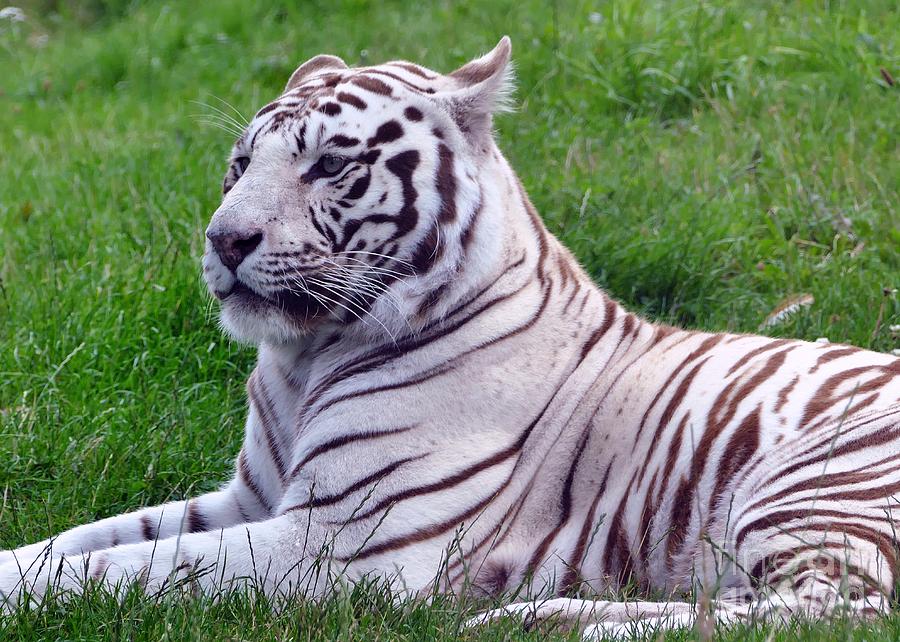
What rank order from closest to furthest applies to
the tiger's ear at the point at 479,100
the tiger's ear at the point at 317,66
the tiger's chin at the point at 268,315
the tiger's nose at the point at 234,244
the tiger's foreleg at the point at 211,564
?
the tiger's foreleg at the point at 211,564
the tiger's nose at the point at 234,244
the tiger's chin at the point at 268,315
the tiger's ear at the point at 479,100
the tiger's ear at the point at 317,66

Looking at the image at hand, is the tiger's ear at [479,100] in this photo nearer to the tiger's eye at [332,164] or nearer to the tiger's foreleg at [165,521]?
the tiger's eye at [332,164]

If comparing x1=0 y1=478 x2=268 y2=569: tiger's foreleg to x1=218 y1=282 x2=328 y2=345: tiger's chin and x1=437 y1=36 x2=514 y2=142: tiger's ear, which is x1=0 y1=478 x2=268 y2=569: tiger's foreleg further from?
x1=437 y1=36 x2=514 y2=142: tiger's ear

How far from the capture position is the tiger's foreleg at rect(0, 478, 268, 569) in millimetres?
3803

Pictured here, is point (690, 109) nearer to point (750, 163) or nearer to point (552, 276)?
point (750, 163)

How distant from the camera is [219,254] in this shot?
3607 millimetres

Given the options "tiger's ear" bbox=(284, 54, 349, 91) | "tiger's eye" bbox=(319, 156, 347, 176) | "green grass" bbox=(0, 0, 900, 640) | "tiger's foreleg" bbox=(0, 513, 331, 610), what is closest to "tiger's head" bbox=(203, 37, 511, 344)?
"tiger's eye" bbox=(319, 156, 347, 176)

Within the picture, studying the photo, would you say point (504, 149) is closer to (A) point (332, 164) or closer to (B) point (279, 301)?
(A) point (332, 164)

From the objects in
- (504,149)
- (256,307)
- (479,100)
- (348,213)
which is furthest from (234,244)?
(504,149)

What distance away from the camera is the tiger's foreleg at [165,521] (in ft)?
12.5

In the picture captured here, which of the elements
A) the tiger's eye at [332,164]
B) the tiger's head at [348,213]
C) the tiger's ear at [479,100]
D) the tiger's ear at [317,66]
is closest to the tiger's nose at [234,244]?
the tiger's head at [348,213]

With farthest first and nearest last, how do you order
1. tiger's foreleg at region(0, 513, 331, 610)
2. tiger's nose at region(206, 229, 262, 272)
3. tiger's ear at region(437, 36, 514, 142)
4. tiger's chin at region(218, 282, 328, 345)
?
1. tiger's ear at region(437, 36, 514, 142)
2. tiger's chin at region(218, 282, 328, 345)
3. tiger's nose at region(206, 229, 262, 272)
4. tiger's foreleg at region(0, 513, 331, 610)

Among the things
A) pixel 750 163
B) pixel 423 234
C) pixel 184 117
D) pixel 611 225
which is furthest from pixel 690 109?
pixel 423 234

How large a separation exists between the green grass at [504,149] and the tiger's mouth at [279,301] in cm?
94

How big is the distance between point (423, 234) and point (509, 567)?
3.33 feet
